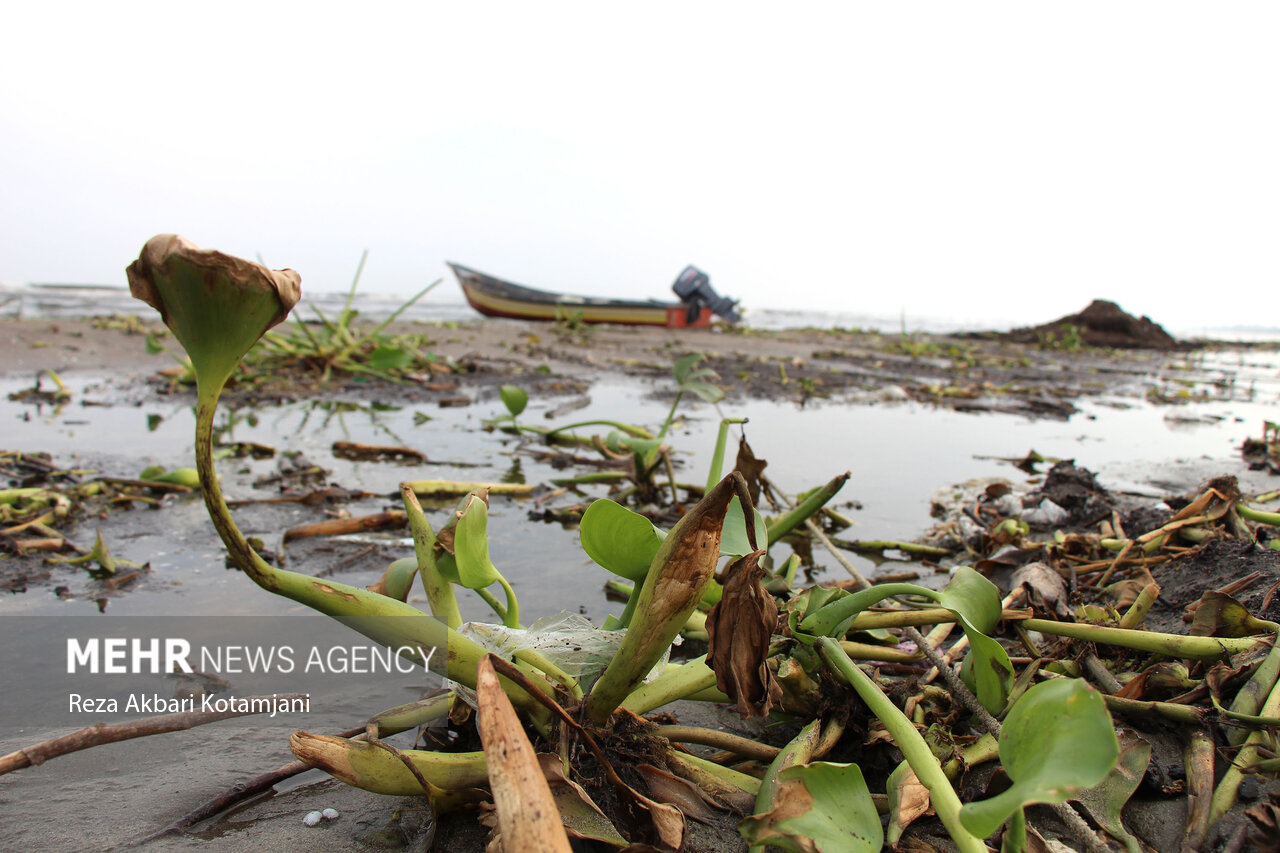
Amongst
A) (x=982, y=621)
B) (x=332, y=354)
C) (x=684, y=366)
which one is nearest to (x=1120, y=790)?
(x=982, y=621)

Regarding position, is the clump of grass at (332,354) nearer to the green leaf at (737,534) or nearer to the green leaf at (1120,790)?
the green leaf at (737,534)

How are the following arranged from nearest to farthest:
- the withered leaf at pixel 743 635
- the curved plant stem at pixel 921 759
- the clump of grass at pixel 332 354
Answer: the curved plant stem at pixel 921 759, the withered leaf at pixel 743 635, the clump of grass at pixel 332 354

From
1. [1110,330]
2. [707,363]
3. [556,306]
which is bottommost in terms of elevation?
[707,363]

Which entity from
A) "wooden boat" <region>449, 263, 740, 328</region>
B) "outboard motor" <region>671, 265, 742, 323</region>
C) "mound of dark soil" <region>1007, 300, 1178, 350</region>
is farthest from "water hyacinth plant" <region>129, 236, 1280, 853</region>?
"mound of dark soil" <region>1007, 300, 1178, 350</region>

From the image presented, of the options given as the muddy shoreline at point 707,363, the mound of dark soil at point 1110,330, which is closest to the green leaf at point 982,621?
the muddy shoreline at point 707,363

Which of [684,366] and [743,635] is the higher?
[684,366]

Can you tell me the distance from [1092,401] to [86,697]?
6.22 m

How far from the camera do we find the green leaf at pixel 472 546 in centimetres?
79

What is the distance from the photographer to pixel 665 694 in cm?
81

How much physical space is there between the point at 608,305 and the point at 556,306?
1.16 m

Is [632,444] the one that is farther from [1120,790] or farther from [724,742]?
[1120,790]

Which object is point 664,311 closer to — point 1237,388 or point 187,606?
point 1237,388

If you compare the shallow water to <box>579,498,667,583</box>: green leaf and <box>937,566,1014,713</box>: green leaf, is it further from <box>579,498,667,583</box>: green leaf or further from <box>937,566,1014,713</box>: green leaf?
<box>937,566,1014,713</box>: green leaf

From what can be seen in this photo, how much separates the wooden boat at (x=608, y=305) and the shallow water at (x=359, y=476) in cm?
810
